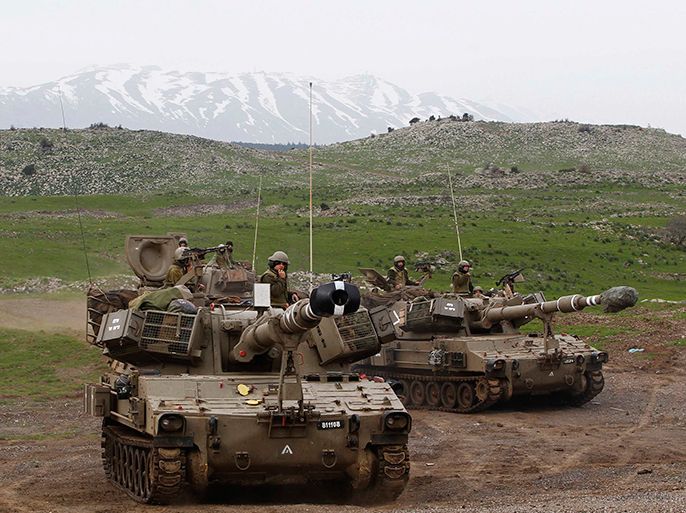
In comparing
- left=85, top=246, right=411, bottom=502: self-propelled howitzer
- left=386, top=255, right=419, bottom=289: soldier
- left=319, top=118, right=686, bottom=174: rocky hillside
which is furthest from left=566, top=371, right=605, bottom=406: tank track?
left=319, top=118, right=686, bottom=174: rocky hillside

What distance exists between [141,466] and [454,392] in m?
11.3

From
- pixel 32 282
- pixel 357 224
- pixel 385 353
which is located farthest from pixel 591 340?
pixel 357 224

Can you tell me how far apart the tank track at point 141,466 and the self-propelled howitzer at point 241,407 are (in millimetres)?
12

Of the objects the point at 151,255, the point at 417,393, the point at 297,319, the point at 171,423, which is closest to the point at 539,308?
the point at 417,393

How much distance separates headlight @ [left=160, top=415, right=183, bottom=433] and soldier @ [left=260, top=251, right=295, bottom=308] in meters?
3.77

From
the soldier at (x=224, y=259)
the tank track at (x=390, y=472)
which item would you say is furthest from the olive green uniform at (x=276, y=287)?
the soldier at (x=224, y=259)

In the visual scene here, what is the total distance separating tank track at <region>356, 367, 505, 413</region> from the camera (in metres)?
24.2

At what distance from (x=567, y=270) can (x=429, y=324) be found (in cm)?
2761

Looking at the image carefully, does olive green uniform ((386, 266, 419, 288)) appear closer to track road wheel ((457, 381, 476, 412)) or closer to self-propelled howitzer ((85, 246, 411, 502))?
track road wheel ((457, 381, 476, 412))

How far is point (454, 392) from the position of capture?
82.8 ft

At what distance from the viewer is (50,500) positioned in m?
14.7

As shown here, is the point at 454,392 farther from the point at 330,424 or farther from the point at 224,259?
the point at 330,424

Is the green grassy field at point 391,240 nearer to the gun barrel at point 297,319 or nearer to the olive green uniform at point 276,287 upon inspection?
the olive green uniform at point 276,287

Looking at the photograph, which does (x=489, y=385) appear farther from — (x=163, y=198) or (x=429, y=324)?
(x=163, y=198)
